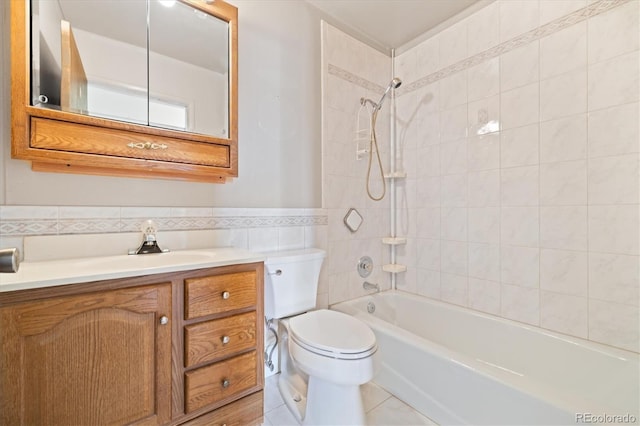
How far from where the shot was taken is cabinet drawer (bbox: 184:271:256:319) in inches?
40.9

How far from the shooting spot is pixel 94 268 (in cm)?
97

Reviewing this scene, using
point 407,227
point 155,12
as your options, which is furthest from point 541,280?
point 155,12

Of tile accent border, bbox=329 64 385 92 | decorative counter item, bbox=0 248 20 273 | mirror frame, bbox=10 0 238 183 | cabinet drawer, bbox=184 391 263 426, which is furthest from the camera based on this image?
tile accent border, bbox=329 64 385 92

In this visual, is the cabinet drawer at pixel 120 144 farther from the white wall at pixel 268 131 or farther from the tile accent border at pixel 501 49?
the tile accent border at pixel 501 49

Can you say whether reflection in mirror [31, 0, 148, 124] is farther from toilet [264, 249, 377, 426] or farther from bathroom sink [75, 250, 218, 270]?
toilet [264, 249, 377, 426]

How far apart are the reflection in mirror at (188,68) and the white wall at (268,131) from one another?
0.15m

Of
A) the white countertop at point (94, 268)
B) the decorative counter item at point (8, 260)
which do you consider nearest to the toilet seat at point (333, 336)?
the white countertop at point (94, 268)

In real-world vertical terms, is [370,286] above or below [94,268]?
below

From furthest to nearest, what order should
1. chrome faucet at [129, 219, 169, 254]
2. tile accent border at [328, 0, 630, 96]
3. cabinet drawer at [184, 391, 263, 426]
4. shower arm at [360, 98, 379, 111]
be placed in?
1. shower arm at [360, 98, 379, 111]
2. tile accent border at [328, 0, 630, 96]
3. chrome faucet at [129, 219, 169, 254]
4. cabinet drawer at [184, 391, 263, 426]

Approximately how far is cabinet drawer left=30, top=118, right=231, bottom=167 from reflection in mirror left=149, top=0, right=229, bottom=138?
10cm

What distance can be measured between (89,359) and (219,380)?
0.46 metres

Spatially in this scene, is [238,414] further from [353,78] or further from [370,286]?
[353,78]

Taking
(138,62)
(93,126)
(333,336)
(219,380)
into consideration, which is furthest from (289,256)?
(138,62)

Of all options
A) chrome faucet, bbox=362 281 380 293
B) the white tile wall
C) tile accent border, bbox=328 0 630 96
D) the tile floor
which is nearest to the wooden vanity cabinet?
the tile floor
